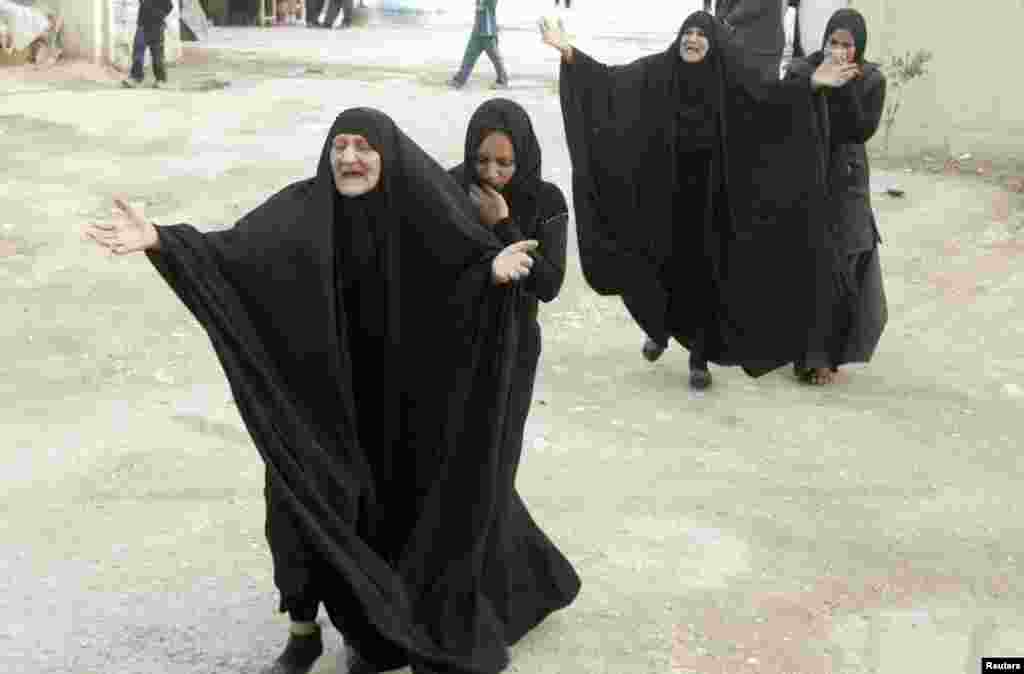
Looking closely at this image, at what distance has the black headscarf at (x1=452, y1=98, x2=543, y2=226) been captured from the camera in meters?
3.88

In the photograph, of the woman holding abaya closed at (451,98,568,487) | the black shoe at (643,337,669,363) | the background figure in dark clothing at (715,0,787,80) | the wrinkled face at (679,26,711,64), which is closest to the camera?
the woman holding abaya closed at (451,98,568,487)

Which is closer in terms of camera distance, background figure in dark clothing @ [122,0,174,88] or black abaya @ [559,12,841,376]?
black abaya @ [559,12,841,376]

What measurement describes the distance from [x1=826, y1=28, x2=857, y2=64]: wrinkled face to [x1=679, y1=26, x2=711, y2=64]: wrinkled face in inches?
19.1

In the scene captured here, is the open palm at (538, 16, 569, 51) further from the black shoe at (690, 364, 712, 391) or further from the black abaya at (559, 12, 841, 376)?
the black shoe at (690, 364, 712, 391)

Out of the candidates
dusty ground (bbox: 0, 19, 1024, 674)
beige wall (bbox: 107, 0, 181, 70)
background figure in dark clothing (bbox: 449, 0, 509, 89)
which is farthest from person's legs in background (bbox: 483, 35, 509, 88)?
dusty ground (bbox: 0, 19, 1024, 674)

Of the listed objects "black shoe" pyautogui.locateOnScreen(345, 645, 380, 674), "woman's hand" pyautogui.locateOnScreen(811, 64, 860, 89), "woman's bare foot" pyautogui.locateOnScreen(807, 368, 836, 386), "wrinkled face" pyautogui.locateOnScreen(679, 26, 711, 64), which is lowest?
"woman's bare foot" pyautogui.locateOnScreen(807, 368, 836, 386)

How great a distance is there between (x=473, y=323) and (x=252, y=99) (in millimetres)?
8900

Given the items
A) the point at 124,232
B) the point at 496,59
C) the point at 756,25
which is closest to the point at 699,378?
the point at 124,232

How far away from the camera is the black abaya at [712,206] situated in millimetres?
6375

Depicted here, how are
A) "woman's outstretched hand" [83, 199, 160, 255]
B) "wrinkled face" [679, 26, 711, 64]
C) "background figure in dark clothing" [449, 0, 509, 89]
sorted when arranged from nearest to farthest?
"woman's outstretched hand" [83, 199, 160, 255] → "wrinkled face" [679, 26, 711, 64] → "background figure in dark clothing" [449, 0, 509, 89]

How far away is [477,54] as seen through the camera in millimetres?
14102

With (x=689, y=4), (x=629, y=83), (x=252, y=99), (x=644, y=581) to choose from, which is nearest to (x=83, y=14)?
(x=252, y=99)

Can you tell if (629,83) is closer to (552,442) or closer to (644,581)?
(552,442)

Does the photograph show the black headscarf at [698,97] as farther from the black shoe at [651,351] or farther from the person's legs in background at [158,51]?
the person's legs in background at [158,51]
